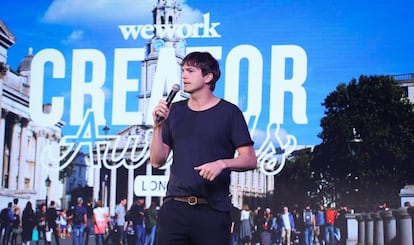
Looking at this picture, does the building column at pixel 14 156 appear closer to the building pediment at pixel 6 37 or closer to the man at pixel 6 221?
the man at pixel 6 221

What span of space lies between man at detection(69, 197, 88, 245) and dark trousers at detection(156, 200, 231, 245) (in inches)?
139

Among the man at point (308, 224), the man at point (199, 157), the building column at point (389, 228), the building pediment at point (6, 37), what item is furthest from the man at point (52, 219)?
the man at point (199, 157)

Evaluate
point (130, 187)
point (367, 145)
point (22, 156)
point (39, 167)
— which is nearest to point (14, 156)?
point (22, 156)

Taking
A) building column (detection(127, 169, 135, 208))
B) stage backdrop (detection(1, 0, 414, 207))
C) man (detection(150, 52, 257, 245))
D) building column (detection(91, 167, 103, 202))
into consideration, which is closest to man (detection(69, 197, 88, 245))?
building column (detection(91, 167, 103, 202))

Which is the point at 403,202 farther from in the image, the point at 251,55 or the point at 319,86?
the point at 251,55

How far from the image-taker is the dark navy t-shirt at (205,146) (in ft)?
6.31

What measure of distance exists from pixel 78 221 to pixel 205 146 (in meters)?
3.66

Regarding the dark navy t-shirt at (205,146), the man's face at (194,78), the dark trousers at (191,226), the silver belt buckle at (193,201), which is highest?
the man's face at (194,78)

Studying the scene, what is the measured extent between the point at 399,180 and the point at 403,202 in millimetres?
168

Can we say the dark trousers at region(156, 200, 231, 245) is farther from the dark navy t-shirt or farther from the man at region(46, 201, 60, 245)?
the man at region(46, 201, 60, 245)

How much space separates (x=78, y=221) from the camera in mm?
5371

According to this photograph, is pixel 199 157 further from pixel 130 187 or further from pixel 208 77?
pixel 130 187

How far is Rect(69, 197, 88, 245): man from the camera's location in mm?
5324

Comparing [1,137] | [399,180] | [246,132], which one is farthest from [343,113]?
[246,132]
